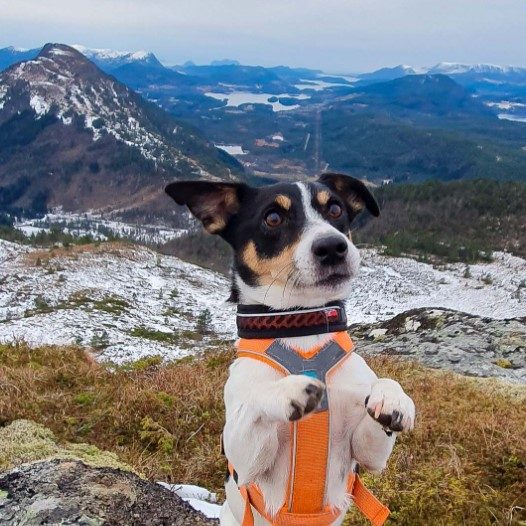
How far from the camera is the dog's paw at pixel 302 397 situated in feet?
9.14

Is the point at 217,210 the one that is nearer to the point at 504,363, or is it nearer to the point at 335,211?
Answer: the point at 335,211

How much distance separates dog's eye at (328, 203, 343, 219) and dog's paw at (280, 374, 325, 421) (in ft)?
4.70

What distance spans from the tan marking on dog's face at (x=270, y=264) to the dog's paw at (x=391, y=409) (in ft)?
3.10

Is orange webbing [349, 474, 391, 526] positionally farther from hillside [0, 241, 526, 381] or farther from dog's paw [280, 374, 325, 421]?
hillside [0, 241, 526, 381]

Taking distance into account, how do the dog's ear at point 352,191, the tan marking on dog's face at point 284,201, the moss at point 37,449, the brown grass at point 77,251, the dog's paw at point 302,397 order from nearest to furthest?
the dog's paw at point 302,397
the tan marking on dog's face at point 284,201
the dog's ear at point 352,191
the moss at point 37,449
the brown grass at point 77,251

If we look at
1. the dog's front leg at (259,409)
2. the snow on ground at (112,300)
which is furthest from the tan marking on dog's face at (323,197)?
the snow on ground at (112,300)

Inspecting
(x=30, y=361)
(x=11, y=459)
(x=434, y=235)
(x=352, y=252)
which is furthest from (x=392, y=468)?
(x=434, y=235)

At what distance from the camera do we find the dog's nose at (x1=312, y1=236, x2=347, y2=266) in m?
3.37

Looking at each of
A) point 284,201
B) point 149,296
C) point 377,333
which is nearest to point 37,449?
point 284,201

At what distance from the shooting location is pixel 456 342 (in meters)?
10.7

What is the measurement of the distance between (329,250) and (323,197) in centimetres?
70

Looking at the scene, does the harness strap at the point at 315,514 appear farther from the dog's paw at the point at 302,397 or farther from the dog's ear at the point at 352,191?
the dog's ear at the point at 352,191

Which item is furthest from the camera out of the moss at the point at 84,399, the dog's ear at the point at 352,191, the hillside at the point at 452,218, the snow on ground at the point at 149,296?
the hillside at the point at 452,218

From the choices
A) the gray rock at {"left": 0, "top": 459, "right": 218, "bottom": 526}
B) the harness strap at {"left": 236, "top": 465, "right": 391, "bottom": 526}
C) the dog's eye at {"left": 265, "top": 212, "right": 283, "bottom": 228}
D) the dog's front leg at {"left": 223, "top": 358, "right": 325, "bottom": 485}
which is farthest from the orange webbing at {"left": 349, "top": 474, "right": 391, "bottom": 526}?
the dog's eye at {"left": 265, "top": 212, "right": 283, "bottom": 228}
